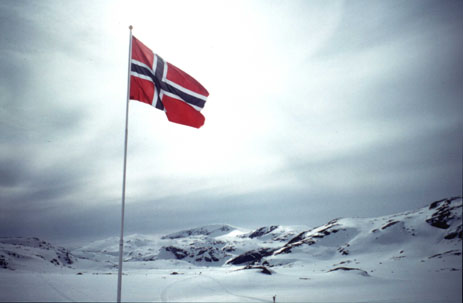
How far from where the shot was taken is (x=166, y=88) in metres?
13.9

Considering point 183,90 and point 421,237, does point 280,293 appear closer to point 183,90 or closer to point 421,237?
point 421,237

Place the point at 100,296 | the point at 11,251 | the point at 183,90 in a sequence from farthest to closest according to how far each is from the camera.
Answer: the point at 11,251 → the point at 183,90 → the point at 100,296

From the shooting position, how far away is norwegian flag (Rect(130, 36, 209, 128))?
13.1m

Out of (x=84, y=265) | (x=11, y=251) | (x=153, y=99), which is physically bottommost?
(x=84, y=265)

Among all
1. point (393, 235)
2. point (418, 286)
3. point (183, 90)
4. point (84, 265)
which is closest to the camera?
point (418, 286)

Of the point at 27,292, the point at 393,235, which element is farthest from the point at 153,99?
the point at 393,235

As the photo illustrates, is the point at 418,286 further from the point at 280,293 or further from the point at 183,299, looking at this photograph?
the point at 183,299

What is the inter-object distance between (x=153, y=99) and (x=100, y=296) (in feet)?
30.1

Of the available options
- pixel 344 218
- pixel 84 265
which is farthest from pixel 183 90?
pixel 344 218

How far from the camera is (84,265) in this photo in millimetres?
70938

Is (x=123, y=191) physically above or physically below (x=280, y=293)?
above

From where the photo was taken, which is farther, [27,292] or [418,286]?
[27,292]

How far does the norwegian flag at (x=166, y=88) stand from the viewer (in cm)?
1307

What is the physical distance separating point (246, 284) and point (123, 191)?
12.6 m
